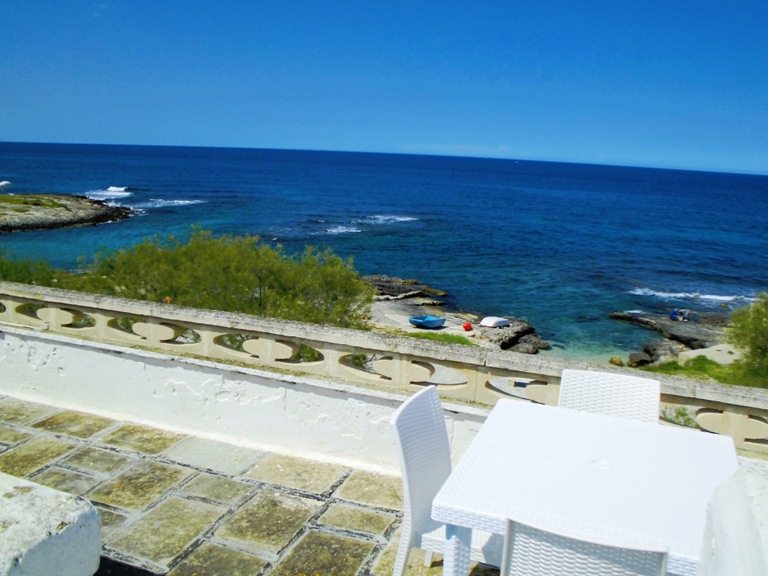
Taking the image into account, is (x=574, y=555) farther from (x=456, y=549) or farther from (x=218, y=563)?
(x=218, y=563)

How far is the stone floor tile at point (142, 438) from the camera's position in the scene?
4.59 metres

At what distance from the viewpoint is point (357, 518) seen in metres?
3.75

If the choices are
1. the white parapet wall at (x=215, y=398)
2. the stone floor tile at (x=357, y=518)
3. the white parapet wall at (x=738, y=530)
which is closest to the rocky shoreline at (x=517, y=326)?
the white parapet wall at (x=215, y=398)

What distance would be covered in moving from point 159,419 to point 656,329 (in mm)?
25757

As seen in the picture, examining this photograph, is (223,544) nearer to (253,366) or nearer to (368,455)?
(368,455)

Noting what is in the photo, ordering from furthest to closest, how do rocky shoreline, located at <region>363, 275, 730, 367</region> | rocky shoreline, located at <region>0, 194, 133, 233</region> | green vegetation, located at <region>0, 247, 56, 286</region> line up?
rocky shoreline, located at <region>0, 194, 133, 233</region> → rocky shoreline, located at <region>363, 275, 730, 367</region> → green vegetation, located at <region>0, 247, 56, 286</region>

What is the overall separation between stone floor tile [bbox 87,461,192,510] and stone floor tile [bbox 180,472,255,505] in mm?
123

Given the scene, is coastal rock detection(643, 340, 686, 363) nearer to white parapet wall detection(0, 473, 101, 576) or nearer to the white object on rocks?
the white object on rocks

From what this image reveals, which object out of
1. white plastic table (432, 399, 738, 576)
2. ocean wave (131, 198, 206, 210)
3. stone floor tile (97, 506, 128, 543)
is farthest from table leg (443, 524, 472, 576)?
ocean wave (131, 198, 206, 210)

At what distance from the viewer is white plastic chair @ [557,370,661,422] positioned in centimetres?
372

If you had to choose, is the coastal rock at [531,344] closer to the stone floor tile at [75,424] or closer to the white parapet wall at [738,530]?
the stone floor tile at [75,424]

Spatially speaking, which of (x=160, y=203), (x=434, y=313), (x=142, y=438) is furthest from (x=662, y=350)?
(x=160, y=203)

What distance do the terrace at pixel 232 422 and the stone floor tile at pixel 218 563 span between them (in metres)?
0.01

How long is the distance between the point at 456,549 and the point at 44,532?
156 centimetres
